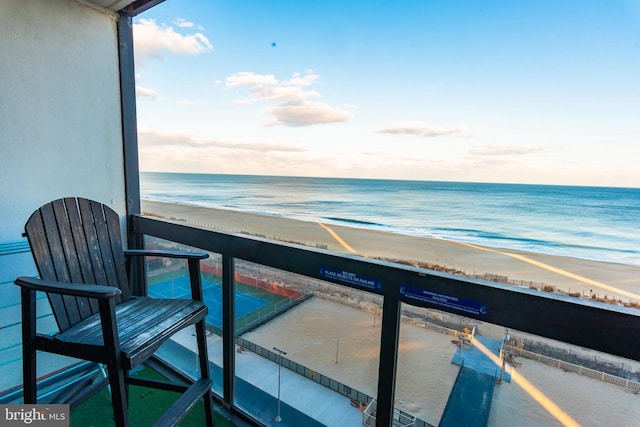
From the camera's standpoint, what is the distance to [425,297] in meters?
1.12

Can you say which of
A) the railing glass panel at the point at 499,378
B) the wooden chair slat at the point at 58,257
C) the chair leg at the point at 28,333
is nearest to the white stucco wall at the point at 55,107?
the wooden chair slat at the point at 58,257

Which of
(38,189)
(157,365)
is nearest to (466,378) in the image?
(157,365)

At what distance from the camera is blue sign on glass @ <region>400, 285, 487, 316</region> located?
39.8 inches

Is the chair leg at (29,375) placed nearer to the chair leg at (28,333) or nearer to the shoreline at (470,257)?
the chair leg at (28,333)

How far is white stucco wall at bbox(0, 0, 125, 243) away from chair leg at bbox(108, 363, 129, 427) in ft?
4.30

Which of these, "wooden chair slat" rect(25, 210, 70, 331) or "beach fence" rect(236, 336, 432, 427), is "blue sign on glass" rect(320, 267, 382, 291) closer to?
"beach fence" rect(236, 336, 432, 427)

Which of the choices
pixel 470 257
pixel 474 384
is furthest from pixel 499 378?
→ pixel 470 257

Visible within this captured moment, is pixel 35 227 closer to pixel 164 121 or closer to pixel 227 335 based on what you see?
pixel 227 335

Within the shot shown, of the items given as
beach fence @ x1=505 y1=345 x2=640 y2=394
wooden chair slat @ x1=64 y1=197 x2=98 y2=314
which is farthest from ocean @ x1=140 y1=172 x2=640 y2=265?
beach fence @ x1=505 y1=345 x2=640 y2=394

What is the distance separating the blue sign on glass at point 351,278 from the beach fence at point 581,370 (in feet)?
1.69

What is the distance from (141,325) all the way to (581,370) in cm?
162

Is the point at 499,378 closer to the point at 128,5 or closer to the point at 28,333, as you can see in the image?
the point at 28,333

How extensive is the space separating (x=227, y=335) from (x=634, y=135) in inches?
86.3

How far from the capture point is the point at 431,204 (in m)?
7.93
